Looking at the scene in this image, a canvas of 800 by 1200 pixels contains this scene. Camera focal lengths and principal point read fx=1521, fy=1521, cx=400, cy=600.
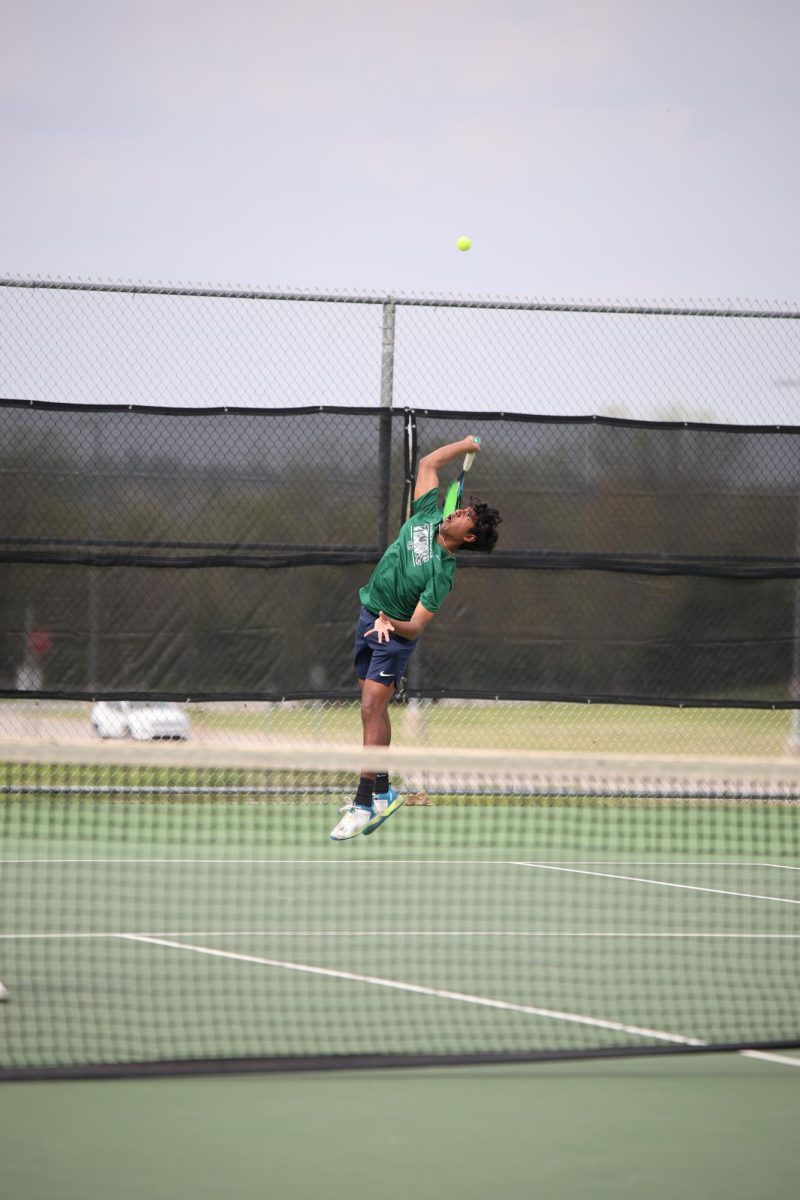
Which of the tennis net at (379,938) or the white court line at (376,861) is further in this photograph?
the white court line at (376,861)

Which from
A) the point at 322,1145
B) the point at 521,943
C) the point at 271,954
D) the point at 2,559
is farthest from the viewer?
the point at 2,559

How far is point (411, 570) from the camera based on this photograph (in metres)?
6.46

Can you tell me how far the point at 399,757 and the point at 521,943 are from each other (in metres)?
1.86

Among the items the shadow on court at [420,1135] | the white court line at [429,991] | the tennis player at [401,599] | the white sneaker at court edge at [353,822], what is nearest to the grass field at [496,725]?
the tennis player at [401,599]

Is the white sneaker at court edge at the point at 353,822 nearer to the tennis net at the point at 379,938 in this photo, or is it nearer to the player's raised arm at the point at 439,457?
the tennis net at the point at 379,938

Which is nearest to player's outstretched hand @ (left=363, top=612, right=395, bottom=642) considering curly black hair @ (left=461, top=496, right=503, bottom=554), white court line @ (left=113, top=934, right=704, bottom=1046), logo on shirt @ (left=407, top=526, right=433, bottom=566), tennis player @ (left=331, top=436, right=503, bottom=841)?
tennis player @ (left=331, top=436, right=503, bottom=841)

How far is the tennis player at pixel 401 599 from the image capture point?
6215 millimetres

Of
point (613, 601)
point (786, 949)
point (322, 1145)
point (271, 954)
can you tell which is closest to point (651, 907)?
point (786, 949)

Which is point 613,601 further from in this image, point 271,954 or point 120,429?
point 271,954

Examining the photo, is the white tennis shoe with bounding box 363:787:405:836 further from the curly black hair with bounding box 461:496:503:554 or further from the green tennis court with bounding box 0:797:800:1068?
the curly black hair with bounding box 461:496:503:554

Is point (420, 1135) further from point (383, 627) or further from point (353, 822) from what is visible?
point (383, 627)

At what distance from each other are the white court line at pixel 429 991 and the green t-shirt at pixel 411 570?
1.88 metres

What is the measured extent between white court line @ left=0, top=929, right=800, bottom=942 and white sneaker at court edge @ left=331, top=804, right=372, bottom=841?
0.69 m

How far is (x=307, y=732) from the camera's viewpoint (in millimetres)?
8688
